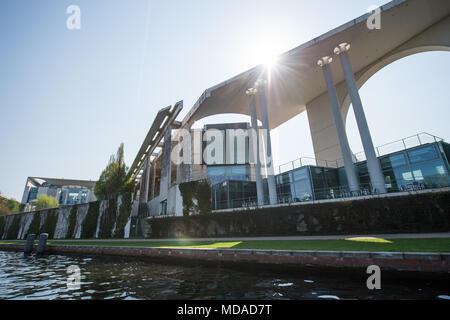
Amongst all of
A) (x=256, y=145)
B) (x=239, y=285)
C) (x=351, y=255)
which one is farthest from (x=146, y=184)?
(x=351, y=255)

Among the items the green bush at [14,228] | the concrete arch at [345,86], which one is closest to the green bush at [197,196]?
the concrete arch at [345,86]

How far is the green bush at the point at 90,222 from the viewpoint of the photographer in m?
24.3

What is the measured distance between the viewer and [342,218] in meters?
12.5

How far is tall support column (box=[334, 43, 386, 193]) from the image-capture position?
1486 cm

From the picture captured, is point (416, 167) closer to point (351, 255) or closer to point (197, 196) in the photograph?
point (351, 255)

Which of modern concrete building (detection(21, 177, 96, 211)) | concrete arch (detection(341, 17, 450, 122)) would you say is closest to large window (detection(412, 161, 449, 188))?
concrete arch (detection(341, 17, 450, 122))

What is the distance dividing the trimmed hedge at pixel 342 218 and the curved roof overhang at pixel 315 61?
1455 centimetres

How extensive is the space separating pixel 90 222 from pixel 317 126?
101 feet

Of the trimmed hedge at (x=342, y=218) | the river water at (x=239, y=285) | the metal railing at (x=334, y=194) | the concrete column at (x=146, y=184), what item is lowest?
the river water at (x=239, y=285)

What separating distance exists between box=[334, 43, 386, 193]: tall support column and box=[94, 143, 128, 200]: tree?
1251 inches

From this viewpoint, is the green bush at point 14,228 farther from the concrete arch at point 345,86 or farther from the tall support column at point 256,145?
the concrete arch at point 345,86

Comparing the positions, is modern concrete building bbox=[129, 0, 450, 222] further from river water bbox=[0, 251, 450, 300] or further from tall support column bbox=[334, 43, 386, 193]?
river water bbox=[0, 251, 450, 300]
